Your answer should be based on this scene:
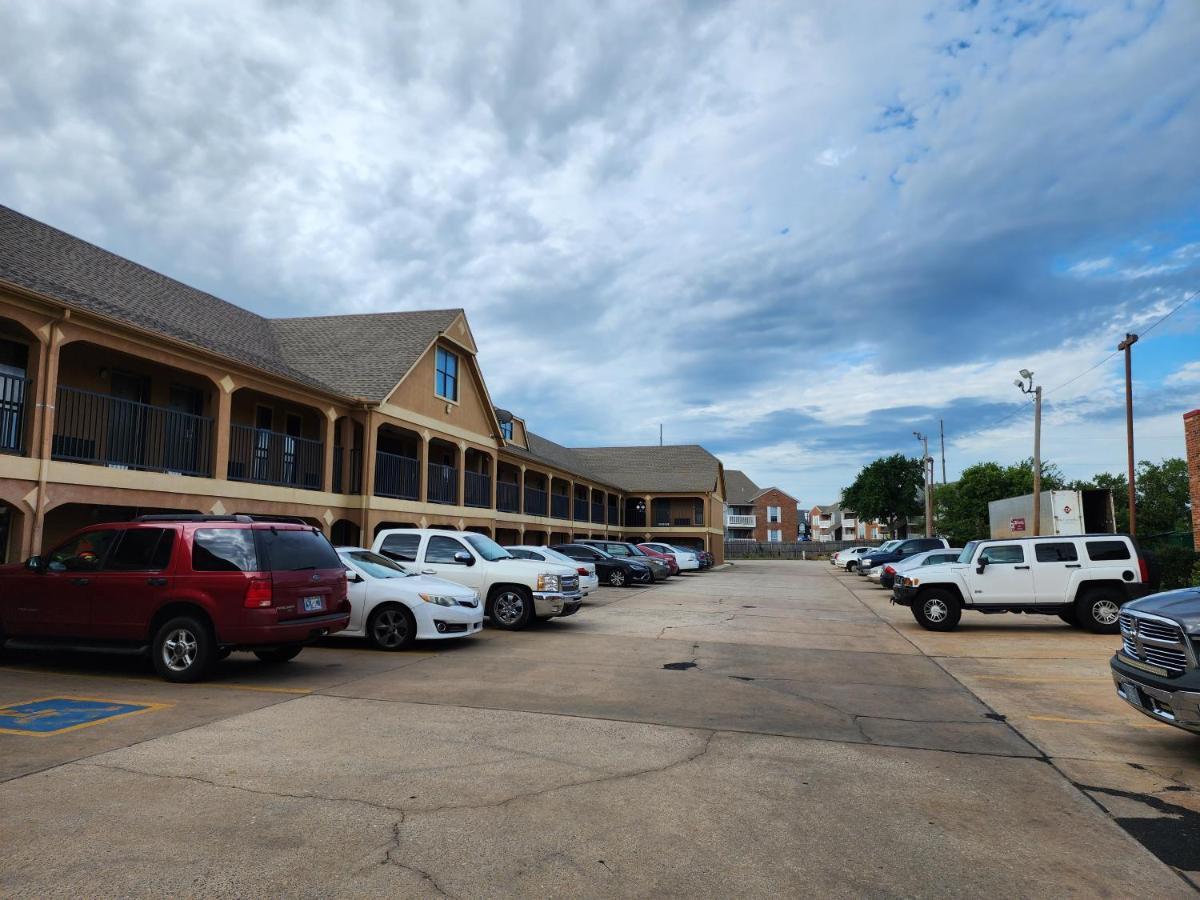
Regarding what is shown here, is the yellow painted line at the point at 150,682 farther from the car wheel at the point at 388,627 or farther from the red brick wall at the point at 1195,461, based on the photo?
the red brick wall at the point at 1195,461

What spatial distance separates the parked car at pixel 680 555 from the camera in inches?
1512

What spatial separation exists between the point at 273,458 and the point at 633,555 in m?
17.3

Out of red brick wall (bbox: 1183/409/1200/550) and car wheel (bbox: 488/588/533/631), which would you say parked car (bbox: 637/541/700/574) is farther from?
car wheel (bbox: 488/588/533/631)

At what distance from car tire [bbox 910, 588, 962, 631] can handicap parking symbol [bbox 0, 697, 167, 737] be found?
1326 centimetres

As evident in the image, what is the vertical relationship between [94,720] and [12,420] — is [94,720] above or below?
below

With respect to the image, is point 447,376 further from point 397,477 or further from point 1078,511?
point 1078,511

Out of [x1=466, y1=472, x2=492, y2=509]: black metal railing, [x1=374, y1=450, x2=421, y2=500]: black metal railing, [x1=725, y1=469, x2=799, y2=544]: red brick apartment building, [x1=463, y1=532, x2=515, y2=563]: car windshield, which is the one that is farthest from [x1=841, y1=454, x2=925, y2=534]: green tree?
[x1=463, y1=532, x2=515, y2=563]: car windshield

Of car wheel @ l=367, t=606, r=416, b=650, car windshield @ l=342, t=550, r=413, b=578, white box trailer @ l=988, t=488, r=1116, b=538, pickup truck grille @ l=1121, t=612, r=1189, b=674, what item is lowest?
car wheel @ l=367, t=606, r=416, b=650

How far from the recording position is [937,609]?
628 inches

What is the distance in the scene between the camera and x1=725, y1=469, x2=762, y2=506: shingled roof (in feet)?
351

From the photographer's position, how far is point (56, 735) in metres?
6.61

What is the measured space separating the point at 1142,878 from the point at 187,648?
879cm

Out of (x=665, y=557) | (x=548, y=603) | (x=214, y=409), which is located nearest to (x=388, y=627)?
(x=548, y=603)

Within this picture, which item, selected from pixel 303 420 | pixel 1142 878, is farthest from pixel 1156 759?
pixel 303 420
